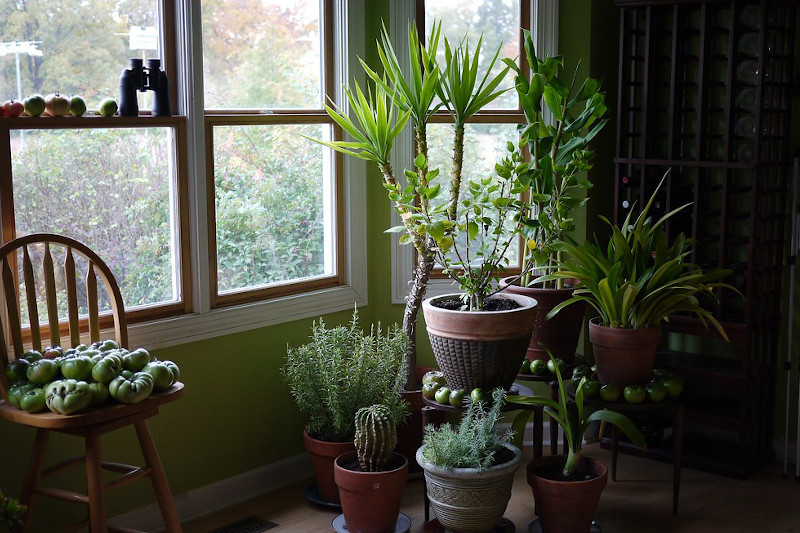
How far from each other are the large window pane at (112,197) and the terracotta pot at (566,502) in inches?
62.1

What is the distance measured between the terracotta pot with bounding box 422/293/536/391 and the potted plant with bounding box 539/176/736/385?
309 mm

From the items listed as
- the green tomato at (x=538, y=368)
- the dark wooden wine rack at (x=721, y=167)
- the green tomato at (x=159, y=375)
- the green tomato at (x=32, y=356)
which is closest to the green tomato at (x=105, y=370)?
the green tomato at (x=159, y=375)

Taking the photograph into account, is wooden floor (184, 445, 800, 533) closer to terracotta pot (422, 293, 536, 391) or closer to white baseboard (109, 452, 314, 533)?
white baseboard (109, 452, 314, 533)

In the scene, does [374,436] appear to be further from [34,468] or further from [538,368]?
[34,468]

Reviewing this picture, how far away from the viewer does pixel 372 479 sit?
3383 mm

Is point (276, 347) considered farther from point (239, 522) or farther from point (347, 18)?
point (347, 18)

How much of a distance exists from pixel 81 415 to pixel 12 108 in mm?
1044

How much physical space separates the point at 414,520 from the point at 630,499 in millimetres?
942

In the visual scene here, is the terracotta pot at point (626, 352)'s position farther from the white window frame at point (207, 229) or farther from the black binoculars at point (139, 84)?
the black binoculars at point (139, 84)

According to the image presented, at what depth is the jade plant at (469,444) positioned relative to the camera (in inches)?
129

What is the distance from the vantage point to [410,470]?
4.04 meters

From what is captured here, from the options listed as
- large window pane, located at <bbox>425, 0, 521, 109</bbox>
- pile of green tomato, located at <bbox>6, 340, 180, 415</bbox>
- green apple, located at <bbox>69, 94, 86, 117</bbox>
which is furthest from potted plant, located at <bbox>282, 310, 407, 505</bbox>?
large window pane, located at <bbox>425, 0, 521, 109</bbox>

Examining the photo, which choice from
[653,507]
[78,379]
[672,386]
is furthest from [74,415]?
[653,507]

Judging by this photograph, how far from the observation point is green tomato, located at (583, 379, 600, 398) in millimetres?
3604
